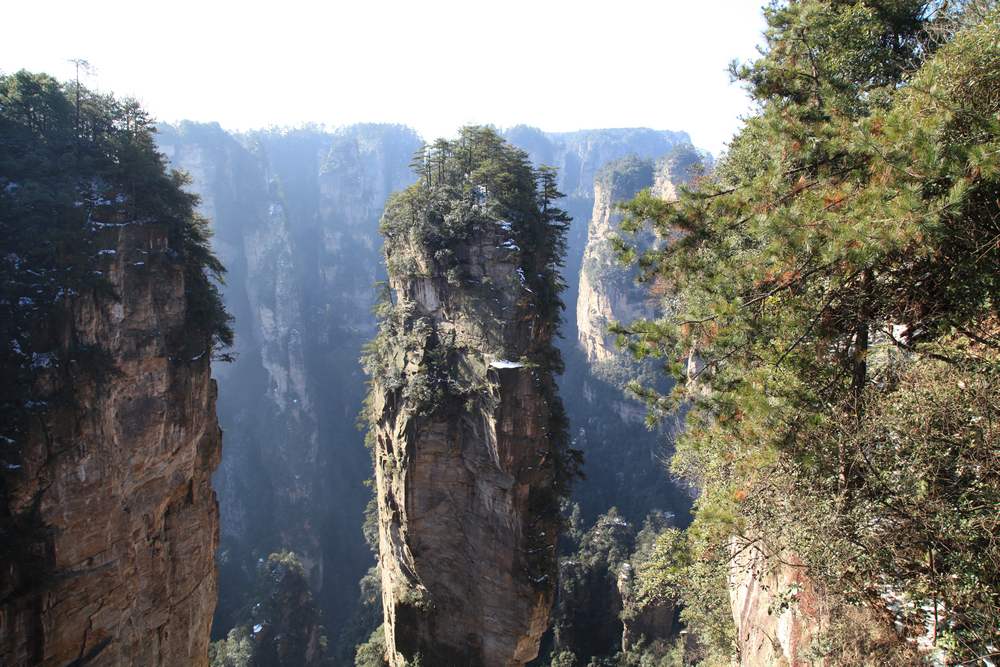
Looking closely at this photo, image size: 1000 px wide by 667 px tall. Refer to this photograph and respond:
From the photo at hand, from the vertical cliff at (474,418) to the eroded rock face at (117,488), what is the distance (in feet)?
18.1

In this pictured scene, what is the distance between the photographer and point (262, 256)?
72500mm

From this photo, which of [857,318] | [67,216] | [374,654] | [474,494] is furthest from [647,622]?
[67,216]

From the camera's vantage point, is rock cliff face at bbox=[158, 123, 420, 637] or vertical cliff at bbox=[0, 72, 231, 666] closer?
vertical cliff at bbox=[0, 72, 231, 666]

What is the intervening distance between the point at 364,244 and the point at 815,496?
8749 centimetres

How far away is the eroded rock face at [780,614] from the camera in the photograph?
4617 mm

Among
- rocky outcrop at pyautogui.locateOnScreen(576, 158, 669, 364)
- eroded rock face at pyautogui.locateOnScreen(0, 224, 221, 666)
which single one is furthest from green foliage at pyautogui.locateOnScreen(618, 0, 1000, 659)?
rocky outcrop at pyautogui.locateOnScreen(576, 158, 669, 364)

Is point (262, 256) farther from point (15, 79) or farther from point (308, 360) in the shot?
point (15, 79)

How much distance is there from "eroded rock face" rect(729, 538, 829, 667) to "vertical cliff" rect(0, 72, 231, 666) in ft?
40.4

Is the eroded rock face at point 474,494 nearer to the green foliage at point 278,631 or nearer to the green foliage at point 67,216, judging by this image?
the green foliage at point 67,216

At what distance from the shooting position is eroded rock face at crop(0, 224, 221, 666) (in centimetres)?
1041

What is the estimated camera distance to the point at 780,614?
17.1 feet

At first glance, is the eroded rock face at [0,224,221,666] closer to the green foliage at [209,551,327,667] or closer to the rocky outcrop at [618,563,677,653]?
the green foliage at [209,551,327,667]

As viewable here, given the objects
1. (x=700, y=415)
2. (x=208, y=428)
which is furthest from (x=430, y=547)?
(x=700, y=415)

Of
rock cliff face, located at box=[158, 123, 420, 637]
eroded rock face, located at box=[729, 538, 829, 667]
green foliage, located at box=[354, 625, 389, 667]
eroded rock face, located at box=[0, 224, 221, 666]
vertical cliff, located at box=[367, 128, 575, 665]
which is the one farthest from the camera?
rock cliff face, located at box=[158, 123, 420, 637]
